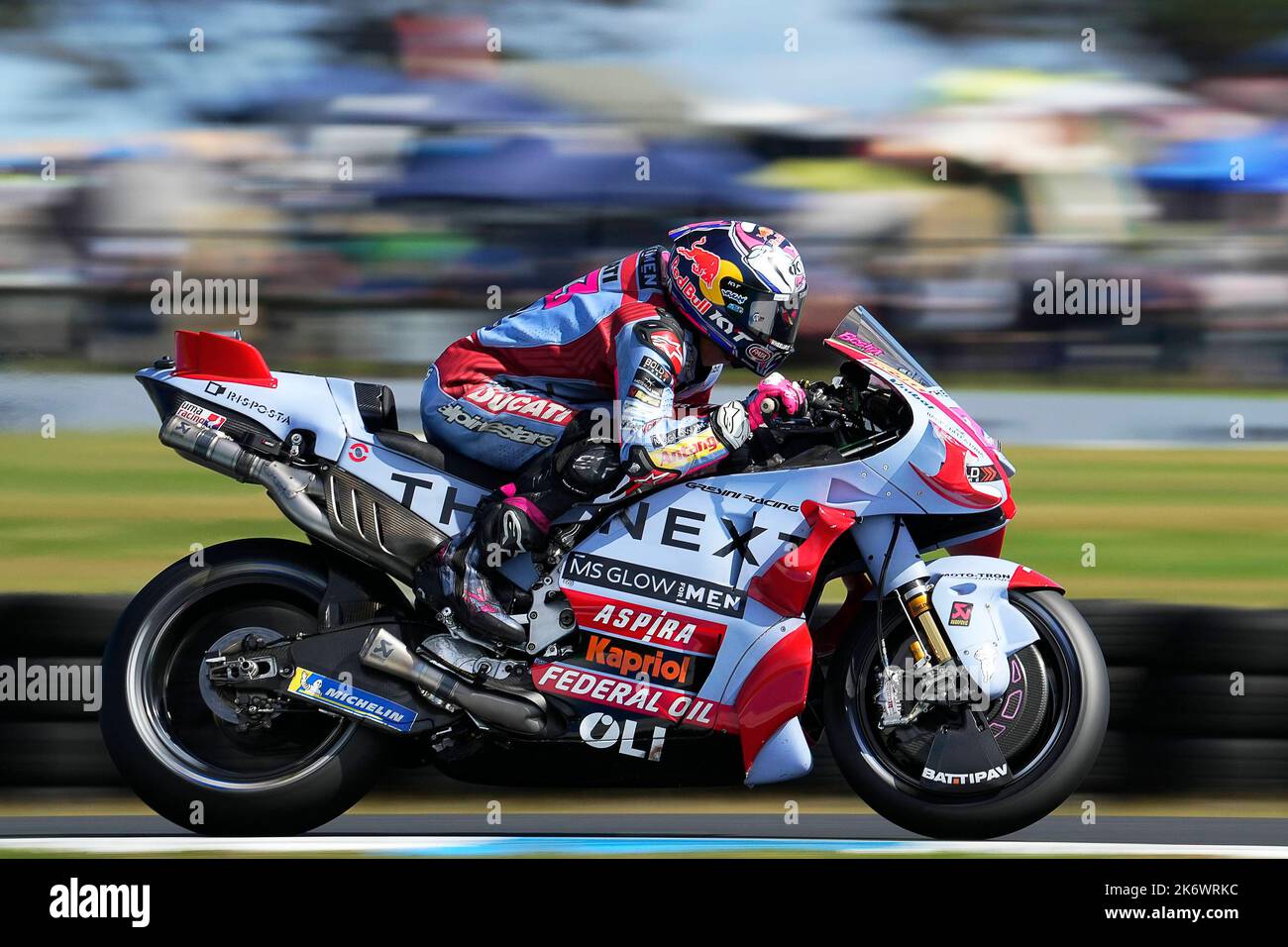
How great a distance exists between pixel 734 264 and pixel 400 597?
134 cm

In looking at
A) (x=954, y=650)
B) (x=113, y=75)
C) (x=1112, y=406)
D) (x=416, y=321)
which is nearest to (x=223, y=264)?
(x=416, y=321)

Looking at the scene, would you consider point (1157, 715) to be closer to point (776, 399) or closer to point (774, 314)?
point (776, 399)

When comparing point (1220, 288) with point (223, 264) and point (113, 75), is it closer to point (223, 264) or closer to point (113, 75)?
point (223, 264)

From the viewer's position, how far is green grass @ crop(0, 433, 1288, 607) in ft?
26.8

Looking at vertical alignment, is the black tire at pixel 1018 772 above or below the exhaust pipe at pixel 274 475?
below

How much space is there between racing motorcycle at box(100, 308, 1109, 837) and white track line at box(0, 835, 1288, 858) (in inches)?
2.7

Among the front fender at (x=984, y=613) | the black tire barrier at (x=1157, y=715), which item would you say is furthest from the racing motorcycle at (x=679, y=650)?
the black tire barrier at (x=1157, y=715)

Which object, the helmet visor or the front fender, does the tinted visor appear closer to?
the helmet visor

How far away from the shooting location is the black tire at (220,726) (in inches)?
171

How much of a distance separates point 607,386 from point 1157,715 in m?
2.02

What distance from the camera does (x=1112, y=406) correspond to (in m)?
11.3

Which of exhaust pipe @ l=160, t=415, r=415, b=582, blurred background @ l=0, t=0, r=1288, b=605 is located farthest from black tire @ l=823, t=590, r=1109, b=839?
blurred background @ l=0, t=0, r=1288, b=605

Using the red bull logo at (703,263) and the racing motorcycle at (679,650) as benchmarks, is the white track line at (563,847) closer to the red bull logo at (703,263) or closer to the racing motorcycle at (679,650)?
the racing motorcycle at (679,650)

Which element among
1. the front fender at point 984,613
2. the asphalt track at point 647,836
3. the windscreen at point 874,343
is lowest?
the asphalt track at point 647,836
